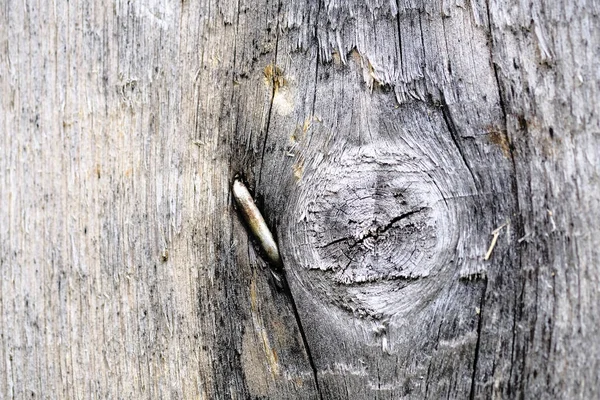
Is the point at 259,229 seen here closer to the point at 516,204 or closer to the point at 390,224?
the point at 390,224

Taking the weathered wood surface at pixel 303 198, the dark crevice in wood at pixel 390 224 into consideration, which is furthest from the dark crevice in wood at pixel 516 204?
the dark crevice in wood at pixel 390 224

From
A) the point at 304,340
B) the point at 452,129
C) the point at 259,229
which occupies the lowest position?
the point at 304,340

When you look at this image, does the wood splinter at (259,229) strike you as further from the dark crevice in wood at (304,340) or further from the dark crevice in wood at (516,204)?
the dark crevice in wood at (516,204)

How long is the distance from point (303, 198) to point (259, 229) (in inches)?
3.7

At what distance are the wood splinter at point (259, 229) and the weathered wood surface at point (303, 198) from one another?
2cm

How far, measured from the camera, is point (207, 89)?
944 millimetres

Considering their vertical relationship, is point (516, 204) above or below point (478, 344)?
above

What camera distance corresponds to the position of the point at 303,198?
906 mm

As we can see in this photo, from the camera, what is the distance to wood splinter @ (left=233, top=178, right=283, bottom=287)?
0.92 m

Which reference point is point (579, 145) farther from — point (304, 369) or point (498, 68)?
point (304, 369)

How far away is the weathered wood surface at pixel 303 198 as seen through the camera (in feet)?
2.78

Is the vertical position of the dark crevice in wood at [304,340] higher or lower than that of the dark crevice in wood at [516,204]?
lower

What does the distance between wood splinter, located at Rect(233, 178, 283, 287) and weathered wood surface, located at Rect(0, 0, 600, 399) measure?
0.02 m

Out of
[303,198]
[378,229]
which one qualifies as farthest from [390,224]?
[303,198]
